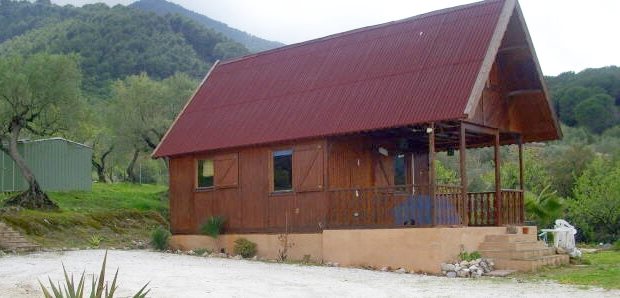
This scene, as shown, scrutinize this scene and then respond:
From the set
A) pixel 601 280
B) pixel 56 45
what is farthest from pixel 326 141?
pixel 56 45

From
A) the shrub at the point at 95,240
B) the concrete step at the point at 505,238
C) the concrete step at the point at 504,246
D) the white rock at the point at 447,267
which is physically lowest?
the white rock at the point at 447,267

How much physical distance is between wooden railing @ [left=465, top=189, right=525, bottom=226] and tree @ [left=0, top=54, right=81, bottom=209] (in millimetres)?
16252

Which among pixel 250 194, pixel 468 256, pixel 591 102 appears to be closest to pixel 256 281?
pixel 468 256

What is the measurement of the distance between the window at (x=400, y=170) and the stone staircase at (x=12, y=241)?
10.9 m

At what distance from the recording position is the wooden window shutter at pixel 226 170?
2184 centimetres

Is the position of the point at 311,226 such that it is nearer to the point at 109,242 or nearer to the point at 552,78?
the point at 109,242

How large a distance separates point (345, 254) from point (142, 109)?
23.4 meters

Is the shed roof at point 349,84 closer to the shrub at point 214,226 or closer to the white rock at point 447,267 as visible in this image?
the shrub at point 214,226

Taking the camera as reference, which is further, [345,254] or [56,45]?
[56,45]

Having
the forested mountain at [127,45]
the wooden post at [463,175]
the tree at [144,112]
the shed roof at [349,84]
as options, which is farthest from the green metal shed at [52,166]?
the wooden post at [463,175]

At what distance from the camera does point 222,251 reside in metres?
22.3

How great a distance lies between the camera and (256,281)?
1438 cm

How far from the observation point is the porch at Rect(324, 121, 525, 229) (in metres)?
17.3

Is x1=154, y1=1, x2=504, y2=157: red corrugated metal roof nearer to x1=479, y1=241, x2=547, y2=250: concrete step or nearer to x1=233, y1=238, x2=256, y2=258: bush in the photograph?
x1=233, y1=238, x2=256, y2=258: bush
